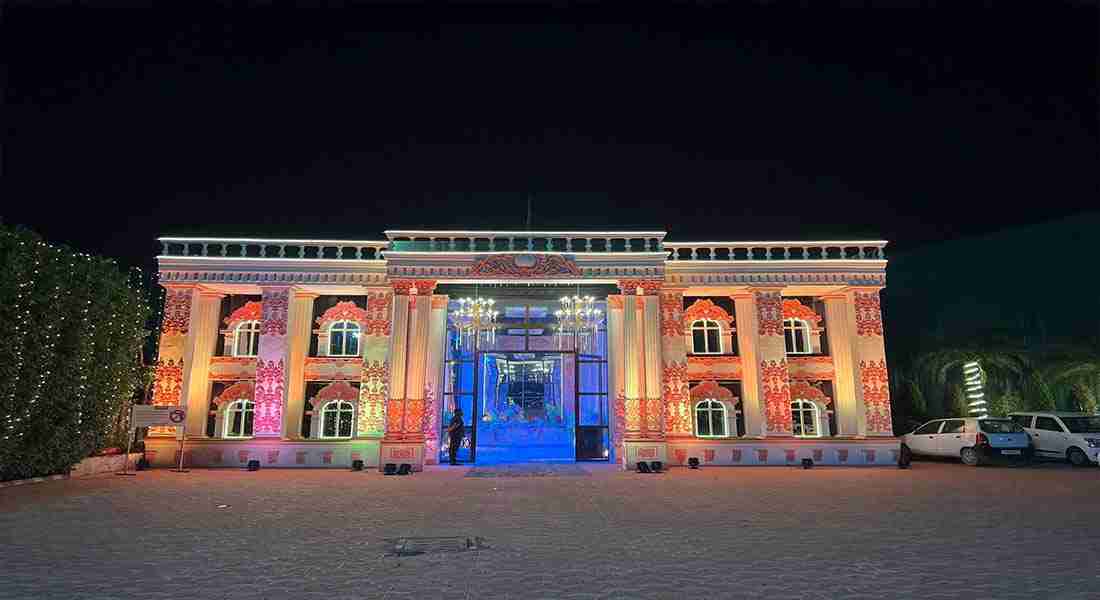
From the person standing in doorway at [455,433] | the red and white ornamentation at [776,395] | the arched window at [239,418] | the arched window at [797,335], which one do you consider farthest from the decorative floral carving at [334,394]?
the arched window at [797,335]

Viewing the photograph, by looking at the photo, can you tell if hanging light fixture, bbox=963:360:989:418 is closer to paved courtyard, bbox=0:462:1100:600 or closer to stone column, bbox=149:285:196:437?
paved courtyard, bbox=0:462:1100:600

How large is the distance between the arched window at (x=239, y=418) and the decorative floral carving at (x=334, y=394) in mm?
2063

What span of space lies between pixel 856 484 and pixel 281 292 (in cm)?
1724

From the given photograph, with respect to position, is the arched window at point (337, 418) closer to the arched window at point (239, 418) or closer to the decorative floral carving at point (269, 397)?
the decorative floral carving at point (269, 397)

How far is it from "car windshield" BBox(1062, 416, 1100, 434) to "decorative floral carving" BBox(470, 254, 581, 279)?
51.4 ft

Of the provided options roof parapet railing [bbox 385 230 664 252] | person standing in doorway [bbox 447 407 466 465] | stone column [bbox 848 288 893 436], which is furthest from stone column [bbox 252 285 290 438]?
stone column [bbox 848 288 893 436]

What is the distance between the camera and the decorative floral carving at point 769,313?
1856 centimetres

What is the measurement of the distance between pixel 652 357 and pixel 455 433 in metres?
6.51

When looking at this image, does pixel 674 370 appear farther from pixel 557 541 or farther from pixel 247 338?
pixel 247 338

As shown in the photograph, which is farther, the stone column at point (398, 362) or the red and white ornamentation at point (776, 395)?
the red and white ornamentation at point (776, 395)

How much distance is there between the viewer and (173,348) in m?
17.7

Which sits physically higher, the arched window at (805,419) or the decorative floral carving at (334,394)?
the decorative floral carving at (334,394)

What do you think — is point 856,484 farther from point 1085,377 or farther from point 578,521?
point 1085,377

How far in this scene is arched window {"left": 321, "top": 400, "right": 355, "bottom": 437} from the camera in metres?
18.6
